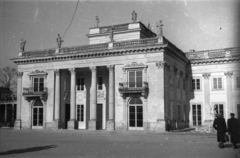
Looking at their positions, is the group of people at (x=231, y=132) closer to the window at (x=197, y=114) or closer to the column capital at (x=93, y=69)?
the column capital at (x=93, y=69)

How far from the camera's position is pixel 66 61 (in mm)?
32719

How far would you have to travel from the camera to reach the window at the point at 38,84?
3368 centimetres

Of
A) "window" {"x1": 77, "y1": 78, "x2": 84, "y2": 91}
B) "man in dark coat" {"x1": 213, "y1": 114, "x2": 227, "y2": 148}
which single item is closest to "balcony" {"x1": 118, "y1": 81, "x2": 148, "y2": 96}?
"window" {"x1": 77, "y1": 78, "x2": 84, "y2": 91}

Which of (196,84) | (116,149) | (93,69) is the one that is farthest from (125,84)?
(116,149)

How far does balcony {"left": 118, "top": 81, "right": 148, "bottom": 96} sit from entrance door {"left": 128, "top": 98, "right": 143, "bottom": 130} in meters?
1.18

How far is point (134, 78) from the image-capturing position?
2942 cm

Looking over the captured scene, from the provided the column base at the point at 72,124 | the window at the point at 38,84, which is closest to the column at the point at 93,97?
the column base at the point at 72,124

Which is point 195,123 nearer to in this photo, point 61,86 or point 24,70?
point 61,86

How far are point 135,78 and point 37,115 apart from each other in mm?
12481

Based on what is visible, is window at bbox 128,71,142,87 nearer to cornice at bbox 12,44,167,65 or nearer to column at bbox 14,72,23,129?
cornice at bbox 12,44,167,65

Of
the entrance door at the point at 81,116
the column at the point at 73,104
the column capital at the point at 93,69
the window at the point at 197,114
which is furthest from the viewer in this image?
the window at the point at 197,114

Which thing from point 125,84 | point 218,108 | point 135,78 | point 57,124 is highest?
point 135,78

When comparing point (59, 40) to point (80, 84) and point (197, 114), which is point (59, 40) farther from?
point (197, 114)

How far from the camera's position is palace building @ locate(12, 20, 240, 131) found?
2862 cm
